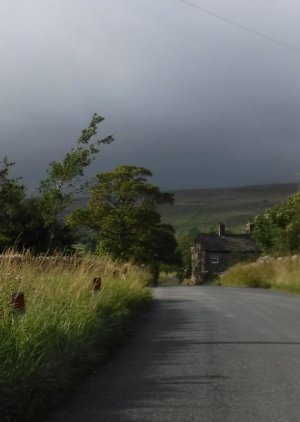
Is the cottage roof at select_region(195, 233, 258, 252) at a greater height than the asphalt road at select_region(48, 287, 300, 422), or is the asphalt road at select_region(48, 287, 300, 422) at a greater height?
the cottage roof at select_region(195, 233, 258, 252)

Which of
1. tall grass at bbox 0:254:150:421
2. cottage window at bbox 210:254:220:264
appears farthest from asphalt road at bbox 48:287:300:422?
cottage window at bbox 210:254:220:264

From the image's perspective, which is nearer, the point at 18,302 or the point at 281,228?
the point at 18,302

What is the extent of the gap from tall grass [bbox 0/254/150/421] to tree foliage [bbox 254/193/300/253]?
124 feet

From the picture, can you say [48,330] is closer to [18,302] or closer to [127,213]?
[18,302]

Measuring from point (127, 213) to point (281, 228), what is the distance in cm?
1431

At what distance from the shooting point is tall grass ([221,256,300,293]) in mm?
38584

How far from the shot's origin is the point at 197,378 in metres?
8.68

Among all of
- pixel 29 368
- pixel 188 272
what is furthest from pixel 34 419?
pixel 188 272

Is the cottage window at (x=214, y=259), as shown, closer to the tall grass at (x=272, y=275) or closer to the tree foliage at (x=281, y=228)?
the tree foliage at (x=281, y=228)

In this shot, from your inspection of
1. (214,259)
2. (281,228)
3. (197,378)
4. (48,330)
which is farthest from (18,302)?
(214,259)

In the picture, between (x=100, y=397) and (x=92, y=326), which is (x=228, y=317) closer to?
(x=92, y=326)

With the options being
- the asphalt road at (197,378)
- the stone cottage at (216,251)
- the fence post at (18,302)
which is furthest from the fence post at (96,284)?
the stone cottage at (216,251)

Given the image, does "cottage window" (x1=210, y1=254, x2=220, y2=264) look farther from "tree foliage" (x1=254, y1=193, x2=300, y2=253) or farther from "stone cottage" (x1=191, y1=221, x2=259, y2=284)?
"tree foliage" (x1=254, y1=193, x2=300, y2=253)

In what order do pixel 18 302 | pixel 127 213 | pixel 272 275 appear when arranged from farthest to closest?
pixel 127 213 → pixel 272 275 → pixel 18 302
